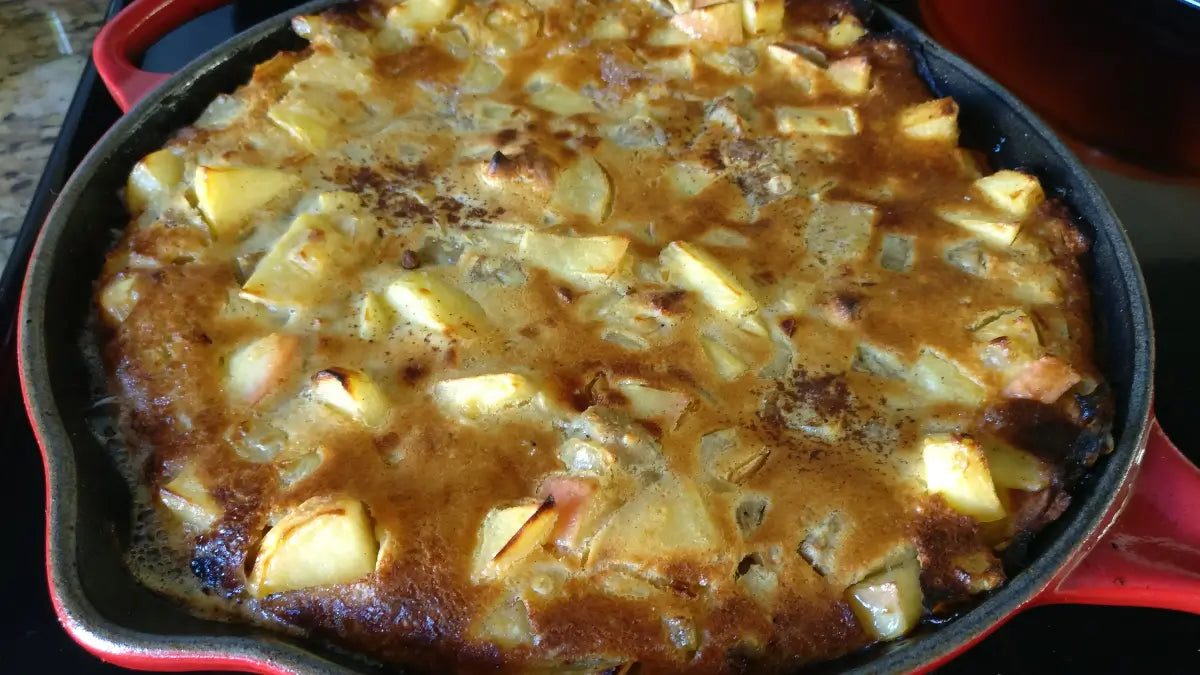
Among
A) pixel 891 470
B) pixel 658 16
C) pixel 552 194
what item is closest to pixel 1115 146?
pixel 658 16

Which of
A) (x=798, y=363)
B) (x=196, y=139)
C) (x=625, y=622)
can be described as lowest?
(x=625, y=622)

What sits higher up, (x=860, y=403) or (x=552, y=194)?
(x=552, y=194)

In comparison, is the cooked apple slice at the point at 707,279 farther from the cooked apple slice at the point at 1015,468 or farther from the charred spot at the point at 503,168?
the cooked apple slice at the point at 1015,468

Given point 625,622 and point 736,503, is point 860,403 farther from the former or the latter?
point 625,622

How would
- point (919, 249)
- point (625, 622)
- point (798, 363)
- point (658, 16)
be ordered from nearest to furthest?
1. point (625, 622)
2. point (798, 363)
3. point (919, 249)
4. point (658, 16)

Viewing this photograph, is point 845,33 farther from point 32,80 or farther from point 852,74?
point 32,80

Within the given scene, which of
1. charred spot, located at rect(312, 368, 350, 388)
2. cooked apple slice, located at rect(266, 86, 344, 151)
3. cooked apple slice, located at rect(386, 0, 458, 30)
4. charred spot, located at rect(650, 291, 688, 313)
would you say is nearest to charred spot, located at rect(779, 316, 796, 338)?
charred spot, located at rect(650, 291, 688, 313)

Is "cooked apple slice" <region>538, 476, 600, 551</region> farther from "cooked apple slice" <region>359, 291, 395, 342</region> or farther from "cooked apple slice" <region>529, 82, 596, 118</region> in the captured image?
"cooked apple slice" <region>529, 82, 596, 118</region>

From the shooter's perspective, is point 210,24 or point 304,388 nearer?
point 304,388
